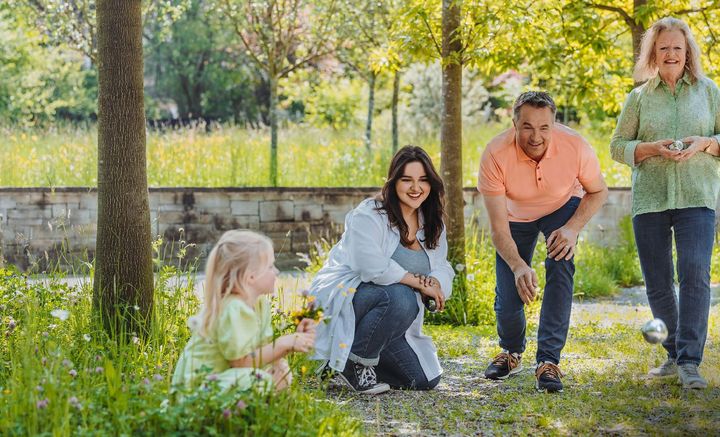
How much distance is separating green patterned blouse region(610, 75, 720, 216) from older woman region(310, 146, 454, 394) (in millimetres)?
1024

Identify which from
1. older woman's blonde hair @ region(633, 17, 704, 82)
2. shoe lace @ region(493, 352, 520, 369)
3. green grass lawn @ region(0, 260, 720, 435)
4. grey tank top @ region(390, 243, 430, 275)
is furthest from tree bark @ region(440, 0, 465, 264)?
grey tank top @ region(390, 243, 430, 275)

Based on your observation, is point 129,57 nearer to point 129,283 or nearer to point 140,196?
point 140,196

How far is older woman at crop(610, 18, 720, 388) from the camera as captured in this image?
5.12 meters

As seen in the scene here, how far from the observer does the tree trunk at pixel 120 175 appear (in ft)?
18.1

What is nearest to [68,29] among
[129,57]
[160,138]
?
[160,138]

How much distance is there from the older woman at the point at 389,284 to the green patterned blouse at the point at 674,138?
1.02 metres

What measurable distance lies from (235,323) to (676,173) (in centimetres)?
251

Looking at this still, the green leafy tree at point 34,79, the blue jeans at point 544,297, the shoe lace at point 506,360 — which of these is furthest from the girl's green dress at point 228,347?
the green leafy tree at point 34,79

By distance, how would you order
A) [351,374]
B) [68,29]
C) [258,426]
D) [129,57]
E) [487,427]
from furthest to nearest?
[68,29]
[129,57]
[351,374]
[487,427]
[258,426]

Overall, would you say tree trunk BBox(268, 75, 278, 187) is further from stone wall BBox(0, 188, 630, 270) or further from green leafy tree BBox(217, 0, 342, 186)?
stone wall BBox(0, 188, 630, 270)

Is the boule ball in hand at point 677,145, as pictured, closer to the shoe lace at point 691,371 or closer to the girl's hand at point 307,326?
the shoe lace at point 691,371

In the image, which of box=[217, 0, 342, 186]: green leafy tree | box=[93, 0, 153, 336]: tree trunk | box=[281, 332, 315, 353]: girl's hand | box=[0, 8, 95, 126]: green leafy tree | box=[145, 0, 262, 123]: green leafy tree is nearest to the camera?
box=[281, 332, 315, 353]: girl's hand

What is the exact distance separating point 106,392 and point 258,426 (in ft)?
2.60

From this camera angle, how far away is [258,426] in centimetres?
347
